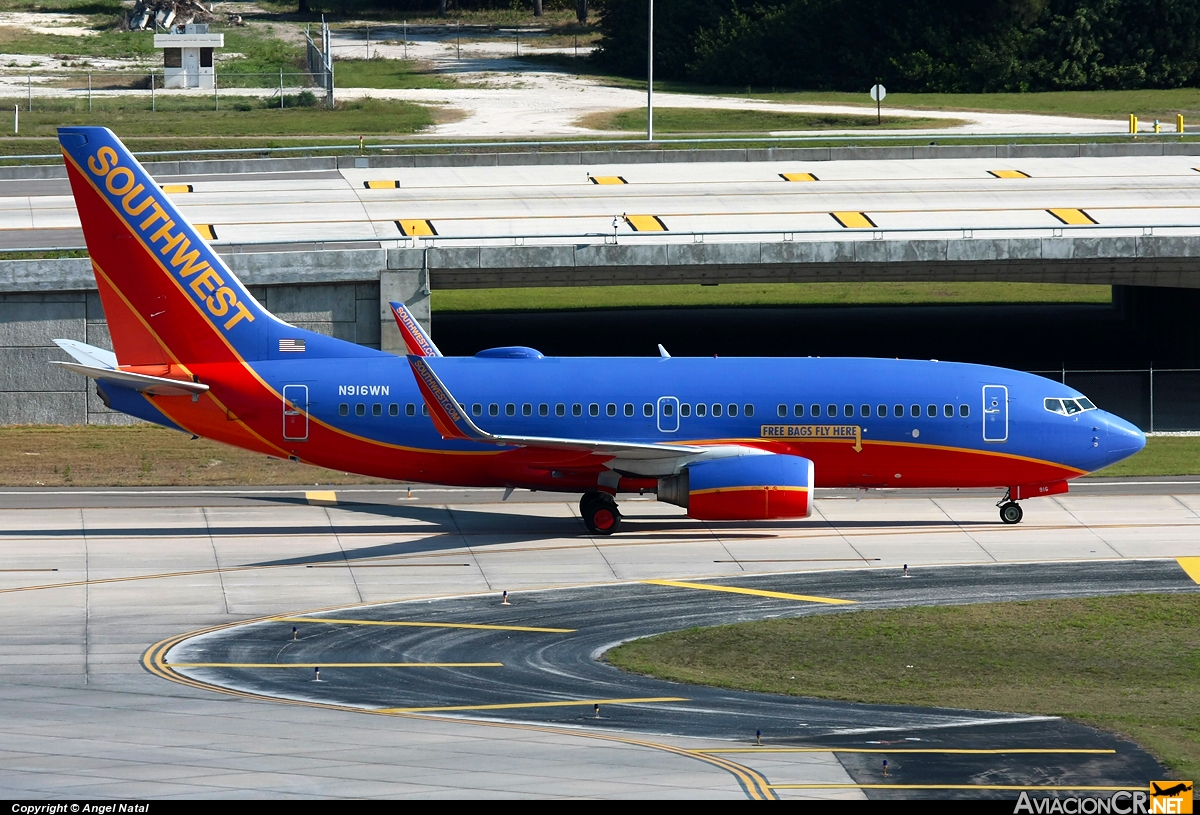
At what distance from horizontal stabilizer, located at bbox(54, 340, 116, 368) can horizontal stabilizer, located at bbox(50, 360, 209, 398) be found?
3.41 ft

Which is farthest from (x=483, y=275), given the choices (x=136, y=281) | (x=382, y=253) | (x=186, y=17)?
(x=186, y=17)

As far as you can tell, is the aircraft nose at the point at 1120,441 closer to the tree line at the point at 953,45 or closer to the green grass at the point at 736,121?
the green grass at the point at 736,121

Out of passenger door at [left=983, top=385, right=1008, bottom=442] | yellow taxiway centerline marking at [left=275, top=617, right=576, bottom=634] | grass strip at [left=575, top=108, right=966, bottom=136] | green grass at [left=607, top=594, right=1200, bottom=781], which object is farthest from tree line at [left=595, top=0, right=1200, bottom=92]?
yellow taxiway centerline marking at [left=275, top=617, right=576, bottom=634]

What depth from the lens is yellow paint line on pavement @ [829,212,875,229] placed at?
56344mm

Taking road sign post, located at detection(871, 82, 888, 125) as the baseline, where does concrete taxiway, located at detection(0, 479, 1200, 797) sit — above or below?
below

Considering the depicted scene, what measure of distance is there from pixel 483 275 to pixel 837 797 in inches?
1426

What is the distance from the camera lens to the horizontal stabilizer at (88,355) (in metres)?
39.2

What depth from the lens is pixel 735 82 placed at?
390ft

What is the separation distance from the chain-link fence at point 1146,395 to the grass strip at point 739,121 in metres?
32.8

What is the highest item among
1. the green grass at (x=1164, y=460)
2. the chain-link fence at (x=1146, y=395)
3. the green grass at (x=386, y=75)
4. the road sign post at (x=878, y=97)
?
the green grass at (x=386, y=75)

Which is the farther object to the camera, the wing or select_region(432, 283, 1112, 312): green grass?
select_region(432, 283, 1112, 312): green grass

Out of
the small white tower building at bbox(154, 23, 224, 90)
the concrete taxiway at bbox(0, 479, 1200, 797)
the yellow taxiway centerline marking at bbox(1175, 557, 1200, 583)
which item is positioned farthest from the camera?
the small white tower building at bbox(154, 23, 224, 90)

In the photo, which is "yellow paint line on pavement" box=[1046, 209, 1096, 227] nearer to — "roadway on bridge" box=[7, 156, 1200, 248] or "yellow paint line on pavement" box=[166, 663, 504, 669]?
"roadway on bridge" box=[7, 156, 1200, 248]

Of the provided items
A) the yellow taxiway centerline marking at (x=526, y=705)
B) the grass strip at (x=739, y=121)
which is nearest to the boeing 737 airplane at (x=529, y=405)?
the yellow taxiway centerline marking at (x=526, y=705)
